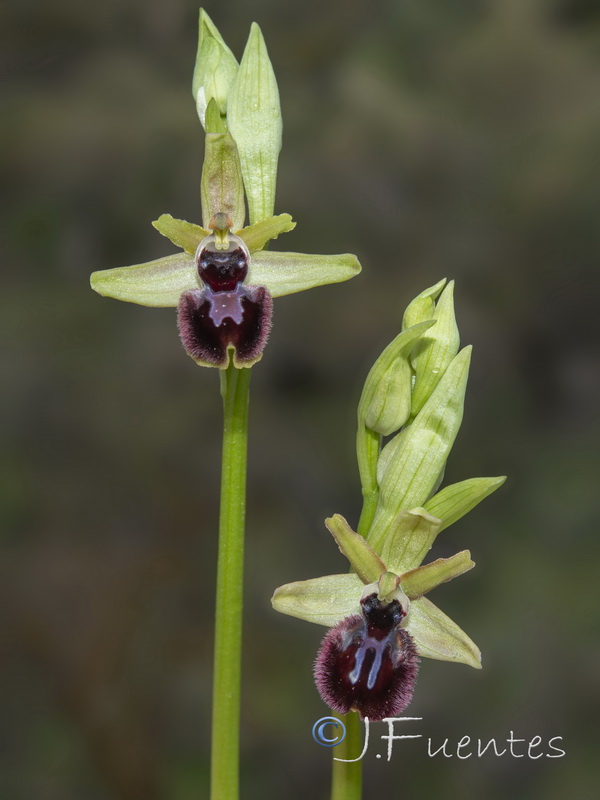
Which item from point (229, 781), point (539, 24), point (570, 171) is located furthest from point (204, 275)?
point (539, 24)

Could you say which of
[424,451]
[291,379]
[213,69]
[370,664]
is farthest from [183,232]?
[291,379]

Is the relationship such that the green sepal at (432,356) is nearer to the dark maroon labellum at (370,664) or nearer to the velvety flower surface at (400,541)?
the velvety flower surface at (400,541)

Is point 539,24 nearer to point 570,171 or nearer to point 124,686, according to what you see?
point 570,171

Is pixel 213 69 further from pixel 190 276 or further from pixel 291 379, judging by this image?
pixel 291 379

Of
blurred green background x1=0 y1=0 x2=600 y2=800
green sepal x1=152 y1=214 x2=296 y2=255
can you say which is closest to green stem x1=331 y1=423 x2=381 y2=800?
green sepal x1=152 y1=214 x2=296 y2=255

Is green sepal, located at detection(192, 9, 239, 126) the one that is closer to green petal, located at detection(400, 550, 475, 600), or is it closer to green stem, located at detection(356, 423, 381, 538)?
green stem, located at detection(356, 423, 381, 538)
